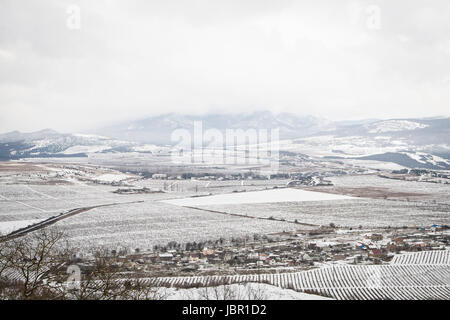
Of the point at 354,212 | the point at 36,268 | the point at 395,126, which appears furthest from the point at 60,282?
the point at 395,126

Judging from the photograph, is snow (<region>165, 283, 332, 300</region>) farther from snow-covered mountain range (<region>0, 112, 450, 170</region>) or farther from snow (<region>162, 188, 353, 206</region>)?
snow-covered mountain range (<region>0, 112, 450, 170</region>)

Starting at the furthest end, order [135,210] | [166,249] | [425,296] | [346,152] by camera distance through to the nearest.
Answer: [346,152], [135,210], [166,249], [425,296]

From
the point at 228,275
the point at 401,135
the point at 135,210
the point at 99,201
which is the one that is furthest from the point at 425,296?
the point at 401,135

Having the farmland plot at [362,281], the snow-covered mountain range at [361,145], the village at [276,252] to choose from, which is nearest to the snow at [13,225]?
the village at [276,252]

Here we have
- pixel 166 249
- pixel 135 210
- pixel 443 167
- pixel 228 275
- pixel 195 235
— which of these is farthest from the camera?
pixel 443 167

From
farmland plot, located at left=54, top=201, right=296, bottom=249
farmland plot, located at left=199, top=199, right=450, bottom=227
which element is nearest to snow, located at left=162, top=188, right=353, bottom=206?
farmland plot, located at left=199, top=199, right=450, bottom=227

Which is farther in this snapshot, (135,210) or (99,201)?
(99,201)
